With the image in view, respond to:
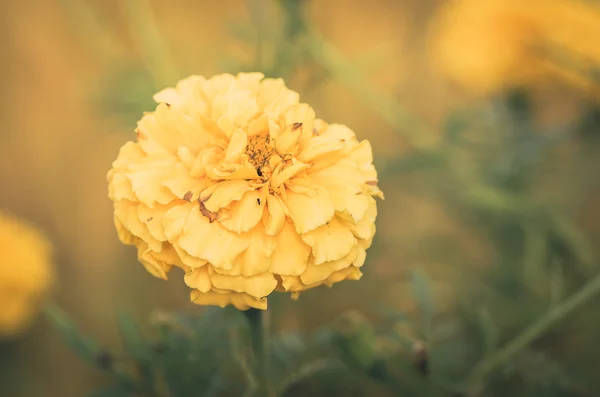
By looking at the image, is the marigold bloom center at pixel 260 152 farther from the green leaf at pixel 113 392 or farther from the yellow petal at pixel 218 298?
the green leaf at pixel 113 392

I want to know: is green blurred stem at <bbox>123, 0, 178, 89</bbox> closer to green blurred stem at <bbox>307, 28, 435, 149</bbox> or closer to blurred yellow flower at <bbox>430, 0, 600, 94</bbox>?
green blurred stem at <bbox>307, 28, 435, 149</bbox>

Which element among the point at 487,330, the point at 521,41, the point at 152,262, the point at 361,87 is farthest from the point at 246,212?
the point at 521,41

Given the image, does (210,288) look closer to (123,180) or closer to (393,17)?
(123,180)

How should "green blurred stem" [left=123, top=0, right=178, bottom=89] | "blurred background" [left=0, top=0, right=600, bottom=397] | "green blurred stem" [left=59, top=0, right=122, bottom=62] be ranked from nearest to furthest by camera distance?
1. "blurred background" [left=0, top=0, right=600, bottom=397]
2. "green blurred stem" [left=123, top=0, right=178, bottom=89]
3. "green blurred stem" [left=59, top=0, right=122, bottom=62]

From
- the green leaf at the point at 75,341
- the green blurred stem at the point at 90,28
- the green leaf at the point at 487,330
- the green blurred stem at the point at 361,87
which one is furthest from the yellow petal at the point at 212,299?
the green blurred stem at the point at 90,28

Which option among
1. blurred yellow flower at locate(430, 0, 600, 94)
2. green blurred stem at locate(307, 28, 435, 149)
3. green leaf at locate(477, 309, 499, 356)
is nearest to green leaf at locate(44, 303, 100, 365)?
green leaf at locate(477, 309, 499, 356)

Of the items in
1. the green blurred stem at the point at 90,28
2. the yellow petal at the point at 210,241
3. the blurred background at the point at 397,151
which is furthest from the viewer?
the green blurred stem at the point at 90,28
